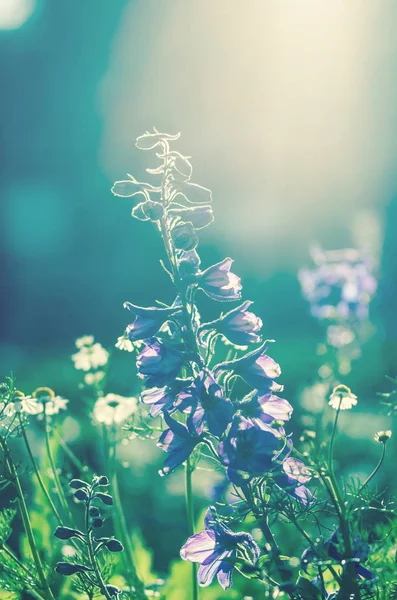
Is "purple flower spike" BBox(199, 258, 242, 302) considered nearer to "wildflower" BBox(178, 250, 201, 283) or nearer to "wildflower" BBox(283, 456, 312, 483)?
"wildflower" BBox(178, 250, 201, 283)

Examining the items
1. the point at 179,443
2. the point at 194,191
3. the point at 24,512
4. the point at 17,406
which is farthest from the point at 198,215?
the point at 24,512

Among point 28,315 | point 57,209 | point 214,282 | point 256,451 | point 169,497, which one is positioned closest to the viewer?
point 256,451

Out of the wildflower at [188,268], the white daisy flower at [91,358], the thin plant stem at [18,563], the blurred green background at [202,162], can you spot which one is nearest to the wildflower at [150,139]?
the wildflower at [188,268]

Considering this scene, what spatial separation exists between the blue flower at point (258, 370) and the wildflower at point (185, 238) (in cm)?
21

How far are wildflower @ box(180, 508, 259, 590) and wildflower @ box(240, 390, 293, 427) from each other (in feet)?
0.62

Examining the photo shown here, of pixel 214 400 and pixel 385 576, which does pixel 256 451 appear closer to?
pixel 214 400

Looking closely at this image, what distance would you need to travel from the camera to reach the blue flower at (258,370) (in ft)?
3.48

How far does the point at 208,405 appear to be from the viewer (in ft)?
3.26

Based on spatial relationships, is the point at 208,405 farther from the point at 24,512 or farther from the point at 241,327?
the point at 24,512

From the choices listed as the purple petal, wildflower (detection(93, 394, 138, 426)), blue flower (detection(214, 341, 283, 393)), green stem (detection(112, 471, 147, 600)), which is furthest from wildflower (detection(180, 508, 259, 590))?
wildflower (detection(93, 394, 138, 426))

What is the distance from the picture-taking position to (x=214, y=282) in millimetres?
1100

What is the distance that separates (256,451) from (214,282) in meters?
0.30

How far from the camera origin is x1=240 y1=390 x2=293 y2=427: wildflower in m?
1.04

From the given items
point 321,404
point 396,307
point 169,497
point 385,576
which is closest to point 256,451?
point 385,576
